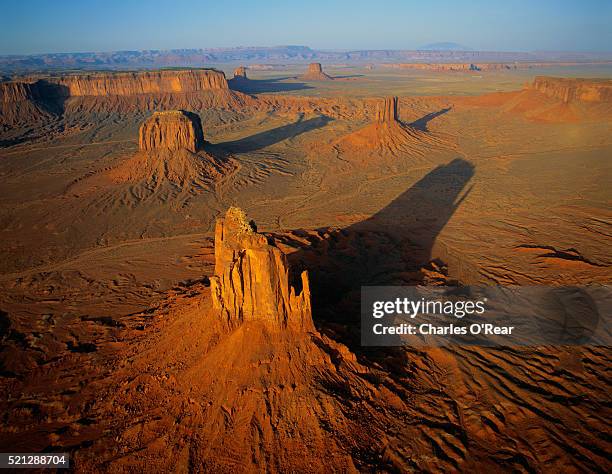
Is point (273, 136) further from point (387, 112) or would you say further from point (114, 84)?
point (114, 84)

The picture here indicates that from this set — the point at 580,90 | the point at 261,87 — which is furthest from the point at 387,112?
the point at 261,87

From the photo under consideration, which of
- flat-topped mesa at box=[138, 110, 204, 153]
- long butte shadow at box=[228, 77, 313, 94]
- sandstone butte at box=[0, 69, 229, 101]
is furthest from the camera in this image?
long butte shadow at box=[228, 77, 313, 94]

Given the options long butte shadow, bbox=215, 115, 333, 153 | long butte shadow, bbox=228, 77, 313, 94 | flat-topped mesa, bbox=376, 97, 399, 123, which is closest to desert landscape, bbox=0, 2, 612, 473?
flat-topped mesa, bbox=376, 97, 399, 123

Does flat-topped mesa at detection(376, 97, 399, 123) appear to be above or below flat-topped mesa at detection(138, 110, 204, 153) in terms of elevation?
above

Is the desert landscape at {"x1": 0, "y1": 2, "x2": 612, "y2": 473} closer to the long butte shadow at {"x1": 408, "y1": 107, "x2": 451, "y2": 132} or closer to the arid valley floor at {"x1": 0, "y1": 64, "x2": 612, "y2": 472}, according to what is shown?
the arid valley floor at {"x1": 0, "y1": 64, "x2": 612, "y2": 472}

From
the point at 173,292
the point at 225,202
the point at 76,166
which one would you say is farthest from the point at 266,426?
the point at 76,166

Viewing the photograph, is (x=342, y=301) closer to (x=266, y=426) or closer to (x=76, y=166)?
(x=266, y=426)
